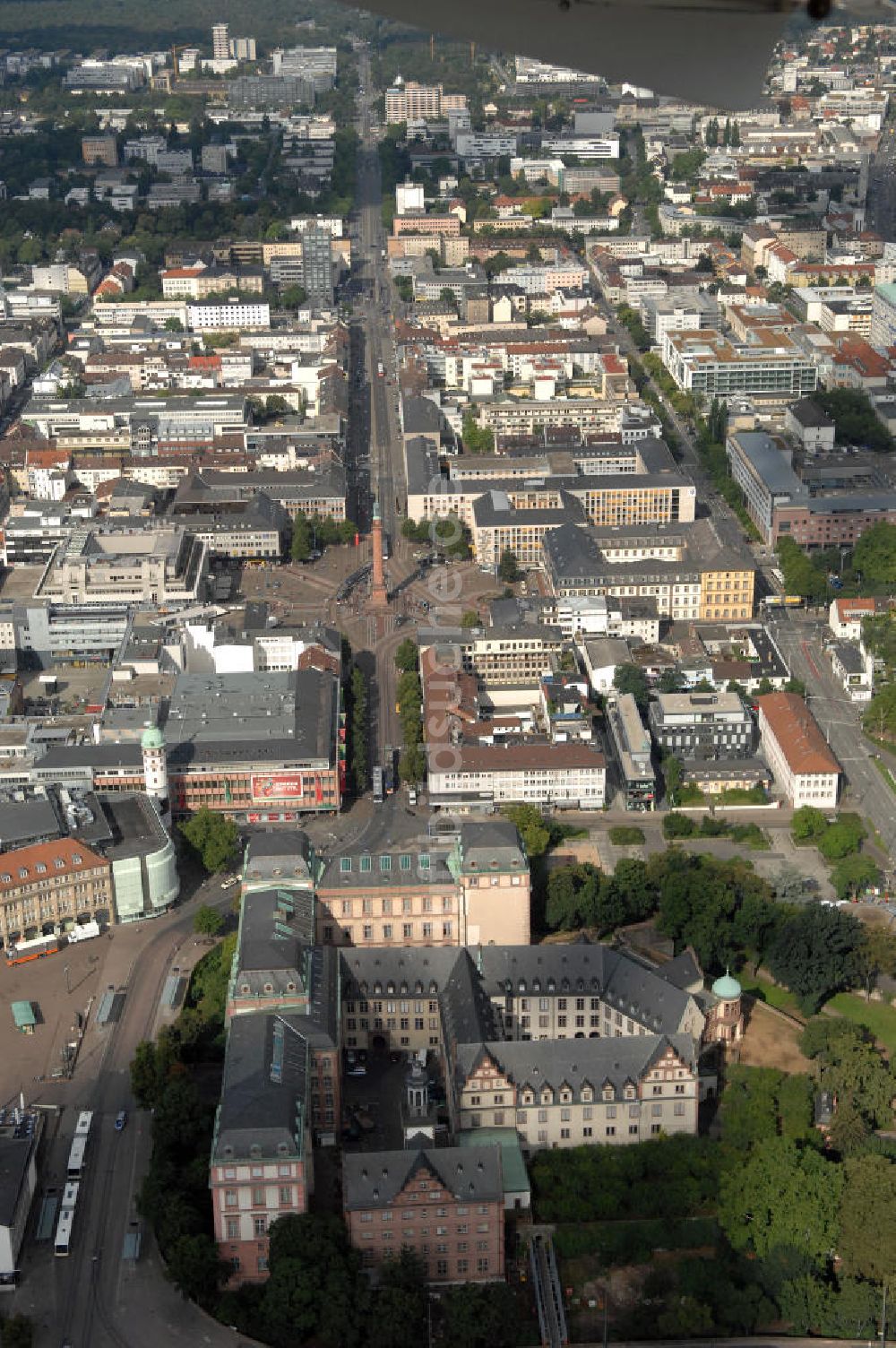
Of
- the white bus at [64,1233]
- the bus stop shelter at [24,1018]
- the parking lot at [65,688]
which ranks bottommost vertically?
the parking lot at [65,688]

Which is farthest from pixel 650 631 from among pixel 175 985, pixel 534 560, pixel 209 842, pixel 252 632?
pixel 175 985

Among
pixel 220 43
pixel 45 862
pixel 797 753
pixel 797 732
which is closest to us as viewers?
pixel 45 862

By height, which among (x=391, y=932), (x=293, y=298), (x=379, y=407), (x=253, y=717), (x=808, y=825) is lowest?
(x=379, y=407)

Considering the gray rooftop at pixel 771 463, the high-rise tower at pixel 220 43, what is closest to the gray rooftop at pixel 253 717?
the gray rooftop at pixel 771 463

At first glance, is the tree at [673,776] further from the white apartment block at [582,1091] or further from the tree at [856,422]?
the tree at [856,422]

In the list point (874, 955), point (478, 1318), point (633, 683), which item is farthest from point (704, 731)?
point (478, 1318)

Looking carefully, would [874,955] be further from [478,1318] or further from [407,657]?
[407,657]
